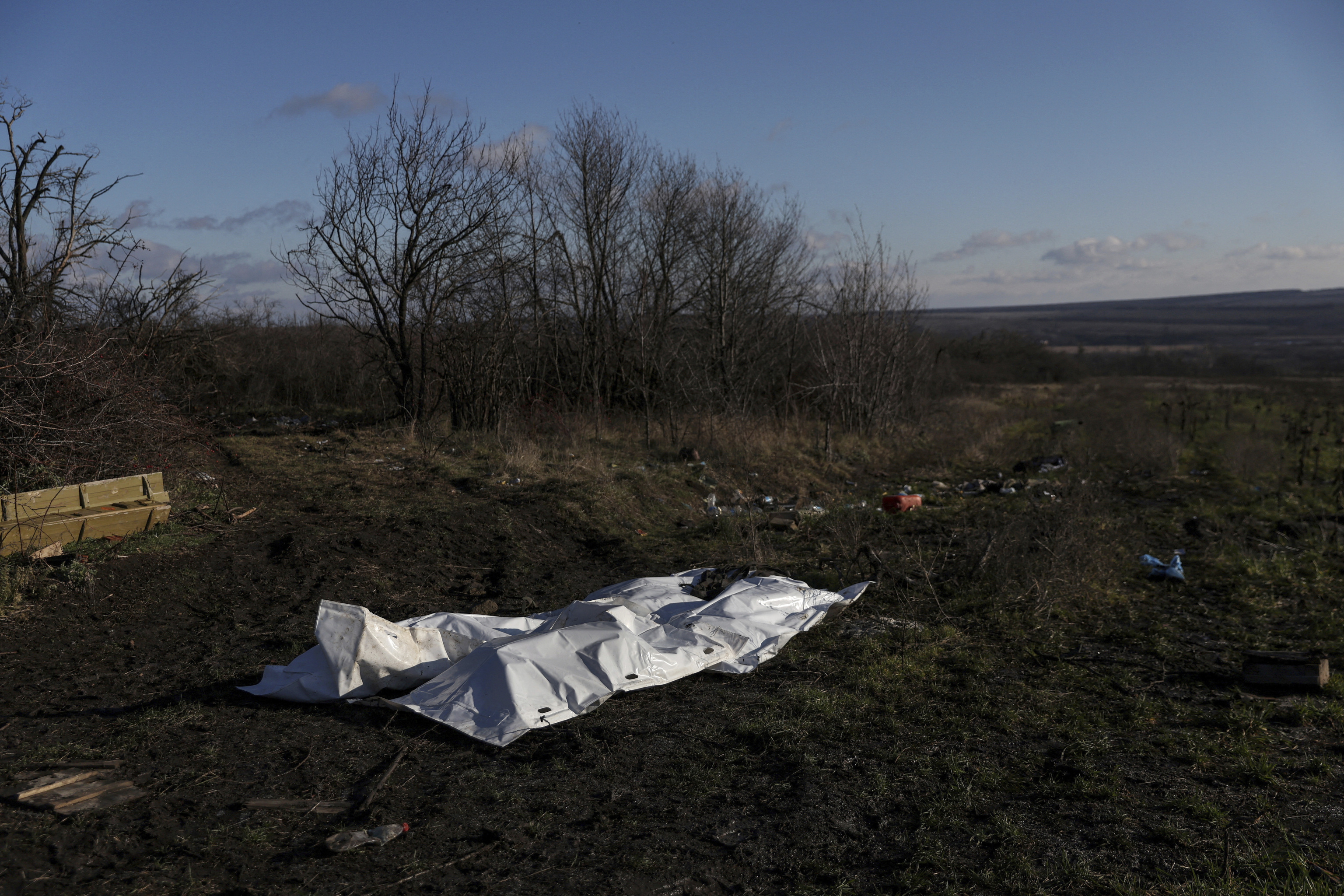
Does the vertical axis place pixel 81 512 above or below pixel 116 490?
below

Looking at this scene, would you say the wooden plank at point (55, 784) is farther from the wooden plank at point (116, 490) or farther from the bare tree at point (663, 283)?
the bare tree at point (663, 283)

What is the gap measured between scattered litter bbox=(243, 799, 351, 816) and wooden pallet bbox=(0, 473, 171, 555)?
402cm

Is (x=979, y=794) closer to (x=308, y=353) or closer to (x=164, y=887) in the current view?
(x=164, y=887)

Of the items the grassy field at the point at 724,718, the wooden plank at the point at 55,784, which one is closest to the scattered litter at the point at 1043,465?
the grassy field at the point at 724,718

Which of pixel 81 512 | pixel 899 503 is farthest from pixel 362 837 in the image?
pixel 899 503

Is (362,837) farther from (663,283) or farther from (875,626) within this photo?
(663,283)

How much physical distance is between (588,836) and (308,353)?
18.4 meters

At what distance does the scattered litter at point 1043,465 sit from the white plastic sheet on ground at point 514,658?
9677 millimetres

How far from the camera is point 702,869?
2.80 metres

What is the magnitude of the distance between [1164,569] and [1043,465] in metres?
7.30

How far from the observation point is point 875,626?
219 inches

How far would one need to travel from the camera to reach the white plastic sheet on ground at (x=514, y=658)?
3.93 m

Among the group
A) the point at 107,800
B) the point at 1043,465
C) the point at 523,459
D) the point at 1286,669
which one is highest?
the point at 523,459

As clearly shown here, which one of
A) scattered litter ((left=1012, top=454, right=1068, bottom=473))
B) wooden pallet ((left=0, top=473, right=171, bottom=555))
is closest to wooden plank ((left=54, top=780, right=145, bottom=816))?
wooden pallet ((left=0, top=473, right=171, bottom=555))
